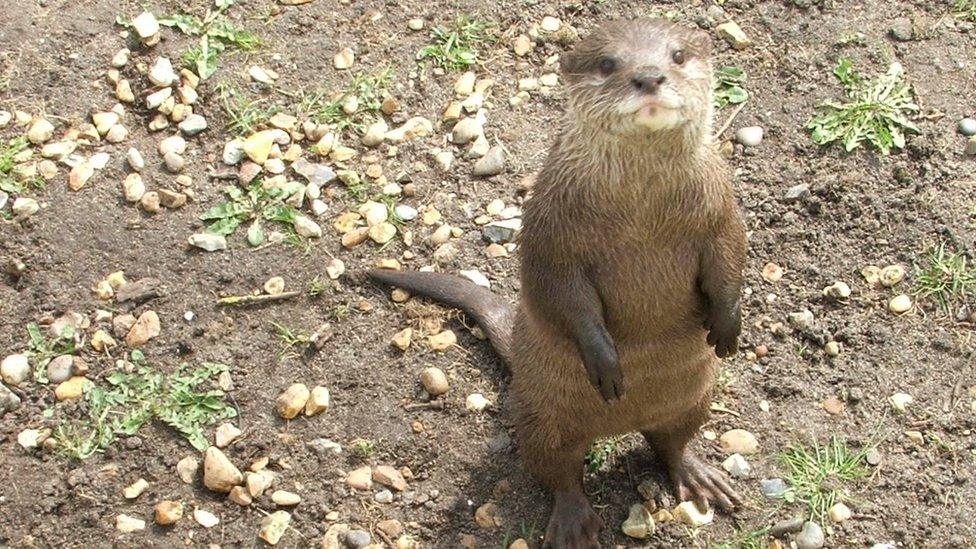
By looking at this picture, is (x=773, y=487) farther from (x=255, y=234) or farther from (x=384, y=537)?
(x=255, y=234)

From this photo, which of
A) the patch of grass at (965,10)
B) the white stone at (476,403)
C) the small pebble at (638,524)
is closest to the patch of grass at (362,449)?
the white stone at (476,403)

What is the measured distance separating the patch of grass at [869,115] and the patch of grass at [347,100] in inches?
56.5

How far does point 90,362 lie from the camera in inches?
139

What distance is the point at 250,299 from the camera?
3662mm

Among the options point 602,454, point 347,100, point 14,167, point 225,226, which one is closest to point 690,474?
point 602,454

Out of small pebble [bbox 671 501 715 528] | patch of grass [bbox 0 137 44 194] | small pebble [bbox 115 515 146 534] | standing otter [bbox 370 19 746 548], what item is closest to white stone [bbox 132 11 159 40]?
patch of grass [bbox 0 137 44 194]

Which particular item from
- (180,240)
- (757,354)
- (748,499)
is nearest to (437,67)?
(180,240)

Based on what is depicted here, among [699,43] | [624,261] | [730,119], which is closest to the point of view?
[699,43]

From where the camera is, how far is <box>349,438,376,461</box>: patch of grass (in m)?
3.35

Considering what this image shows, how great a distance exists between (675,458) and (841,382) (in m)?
0.57

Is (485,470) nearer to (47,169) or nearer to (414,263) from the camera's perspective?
(414,263)

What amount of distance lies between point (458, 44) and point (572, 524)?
6.04 feet

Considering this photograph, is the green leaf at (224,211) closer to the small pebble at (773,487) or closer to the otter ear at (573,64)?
the otter ear at (573,64)

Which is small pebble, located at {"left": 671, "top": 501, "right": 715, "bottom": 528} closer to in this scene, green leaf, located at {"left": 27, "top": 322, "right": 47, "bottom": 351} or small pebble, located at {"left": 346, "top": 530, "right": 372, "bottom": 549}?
small pebble, located at {"left": 346, "top": 530, "right": 372, "bottom": 549}
